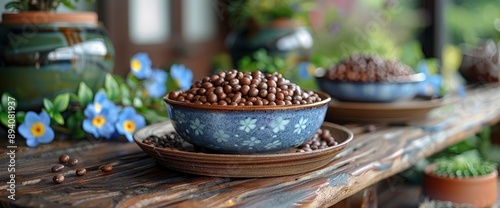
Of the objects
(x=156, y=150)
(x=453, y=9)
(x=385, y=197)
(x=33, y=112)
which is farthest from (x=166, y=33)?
(x=156, y=150)

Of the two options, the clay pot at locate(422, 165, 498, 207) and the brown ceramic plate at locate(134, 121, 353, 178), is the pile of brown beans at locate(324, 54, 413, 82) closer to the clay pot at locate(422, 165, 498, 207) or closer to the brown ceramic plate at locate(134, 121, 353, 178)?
the clay pot at locate(422, 165, 498, 207)

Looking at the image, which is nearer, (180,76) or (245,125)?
(245,125)

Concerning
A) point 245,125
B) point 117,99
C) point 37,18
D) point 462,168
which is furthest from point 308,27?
point 245,125

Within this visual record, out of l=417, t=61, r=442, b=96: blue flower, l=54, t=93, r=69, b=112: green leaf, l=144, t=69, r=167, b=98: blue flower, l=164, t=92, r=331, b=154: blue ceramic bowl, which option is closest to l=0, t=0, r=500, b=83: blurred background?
l=417, t=61, r=442, b=96: blue flower

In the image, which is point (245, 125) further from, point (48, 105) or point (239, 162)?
point (48, 105)

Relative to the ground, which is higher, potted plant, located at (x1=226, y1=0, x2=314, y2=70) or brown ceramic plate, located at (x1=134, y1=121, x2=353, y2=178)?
potted plant, located at (x1=226, y1=0, x2=314, y2=70)

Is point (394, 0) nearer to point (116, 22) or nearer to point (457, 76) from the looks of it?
point (457, 76)
